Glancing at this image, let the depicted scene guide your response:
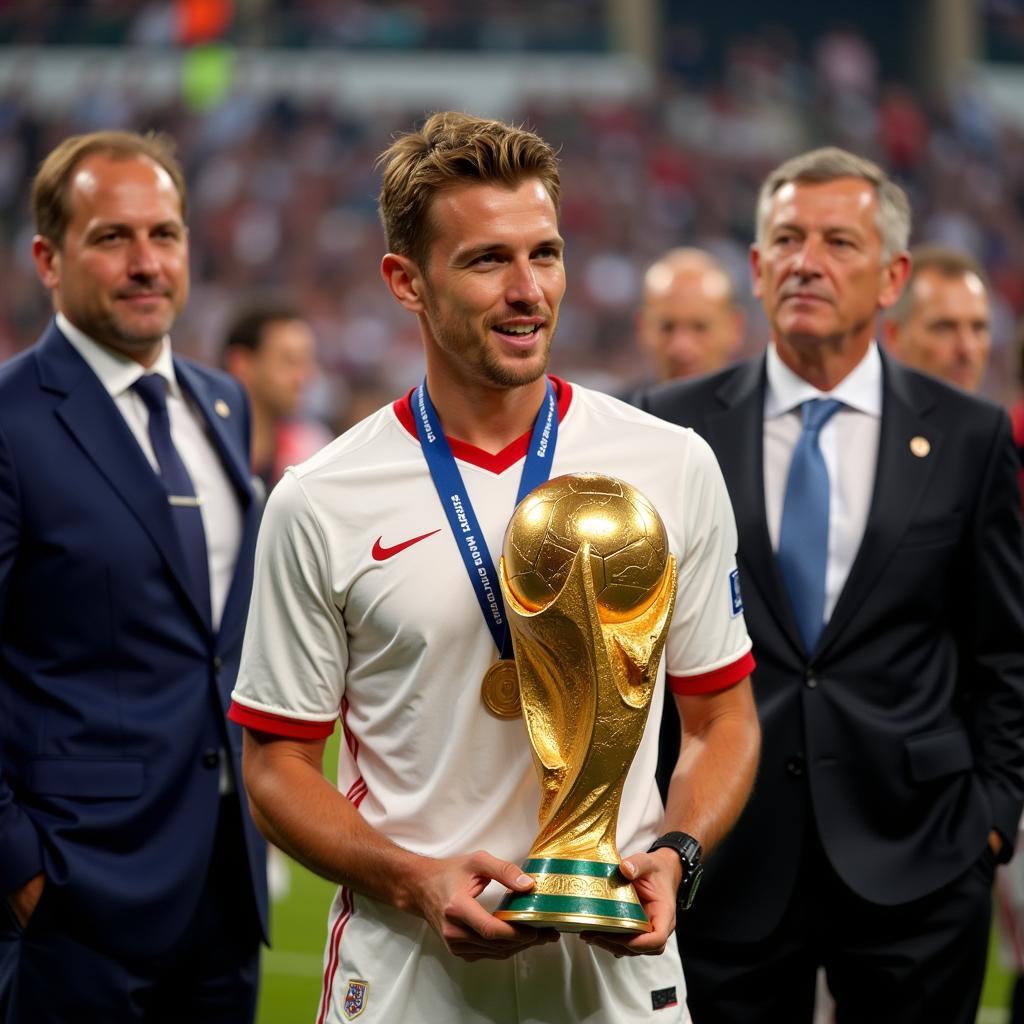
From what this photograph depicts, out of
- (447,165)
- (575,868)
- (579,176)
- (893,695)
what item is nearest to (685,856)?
(575,868)

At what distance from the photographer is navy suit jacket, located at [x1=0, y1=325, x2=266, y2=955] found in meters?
3.00

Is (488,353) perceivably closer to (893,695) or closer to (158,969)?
(893,695)

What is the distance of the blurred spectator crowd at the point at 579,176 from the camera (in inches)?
640

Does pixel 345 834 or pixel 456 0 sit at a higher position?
pixel 456 0

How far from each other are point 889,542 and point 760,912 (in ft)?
2.48

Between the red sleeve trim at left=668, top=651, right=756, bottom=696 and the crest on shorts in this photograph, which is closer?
the crest on shorts

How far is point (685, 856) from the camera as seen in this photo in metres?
2.08

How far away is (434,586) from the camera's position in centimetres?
216

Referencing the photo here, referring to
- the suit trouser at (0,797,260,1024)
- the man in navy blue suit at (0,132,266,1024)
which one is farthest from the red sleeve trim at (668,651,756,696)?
the suit trouser at (0,797,260,1024)

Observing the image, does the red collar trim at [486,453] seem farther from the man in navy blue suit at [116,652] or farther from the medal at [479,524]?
the man in navy blue suit at [116,652]

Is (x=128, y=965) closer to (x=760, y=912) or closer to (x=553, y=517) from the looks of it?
(x=760, y=912)

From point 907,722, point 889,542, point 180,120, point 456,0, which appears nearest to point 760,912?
point 907,722

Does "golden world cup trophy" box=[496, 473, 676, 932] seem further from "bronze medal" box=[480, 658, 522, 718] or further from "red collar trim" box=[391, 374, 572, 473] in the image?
"red collar trim" box=[391, 374, 572, 473]

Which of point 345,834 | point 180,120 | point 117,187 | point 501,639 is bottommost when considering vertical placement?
point 345,834
